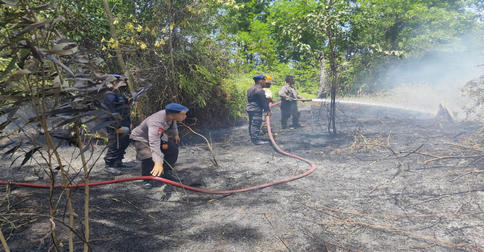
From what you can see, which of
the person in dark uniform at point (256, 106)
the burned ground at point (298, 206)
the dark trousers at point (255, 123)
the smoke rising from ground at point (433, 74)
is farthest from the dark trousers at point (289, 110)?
the smoke rising from ground at point (433, 74)

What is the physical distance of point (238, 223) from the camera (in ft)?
10.7

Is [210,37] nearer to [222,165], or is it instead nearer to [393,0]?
[222,165]

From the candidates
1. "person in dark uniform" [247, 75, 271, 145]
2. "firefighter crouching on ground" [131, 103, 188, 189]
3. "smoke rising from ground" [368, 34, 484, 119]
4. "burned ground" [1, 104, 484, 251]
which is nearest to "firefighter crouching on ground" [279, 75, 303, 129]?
"person in dark uniform" [247, 75, 271, 145]

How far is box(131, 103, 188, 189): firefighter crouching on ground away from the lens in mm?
4065

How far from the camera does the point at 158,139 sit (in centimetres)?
412

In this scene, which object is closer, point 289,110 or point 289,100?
point 289,100

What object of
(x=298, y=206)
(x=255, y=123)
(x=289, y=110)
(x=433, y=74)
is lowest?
(x=298, y=206)

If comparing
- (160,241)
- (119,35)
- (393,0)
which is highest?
(393,0)

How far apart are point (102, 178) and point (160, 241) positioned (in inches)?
101

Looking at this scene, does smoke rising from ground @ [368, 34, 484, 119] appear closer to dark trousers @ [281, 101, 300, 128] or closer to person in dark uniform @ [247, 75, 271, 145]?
dark trousers @ [281, 101, 300, 128]

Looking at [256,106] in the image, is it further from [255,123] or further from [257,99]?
[255,123]

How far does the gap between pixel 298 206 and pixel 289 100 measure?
5.04 m

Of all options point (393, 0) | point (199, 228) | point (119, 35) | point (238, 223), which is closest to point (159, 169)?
point (199, 228)

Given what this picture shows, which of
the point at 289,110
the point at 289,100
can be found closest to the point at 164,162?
the point at 289,100
